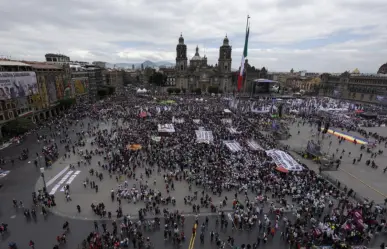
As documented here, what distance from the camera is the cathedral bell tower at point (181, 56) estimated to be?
4003 inches

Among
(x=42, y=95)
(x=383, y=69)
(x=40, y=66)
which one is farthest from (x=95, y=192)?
(x=383, y=69)

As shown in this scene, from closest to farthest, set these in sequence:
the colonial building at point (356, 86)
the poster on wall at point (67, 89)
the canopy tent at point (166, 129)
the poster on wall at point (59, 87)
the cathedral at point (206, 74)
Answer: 1. the canopy tent at point (166, 129)
2. the poster on wall at point (59, 87)
3. the poster on wall at point (67, 89)
4. the colonial building at point (356, 86)
5. the cathedral at point (206, 74)

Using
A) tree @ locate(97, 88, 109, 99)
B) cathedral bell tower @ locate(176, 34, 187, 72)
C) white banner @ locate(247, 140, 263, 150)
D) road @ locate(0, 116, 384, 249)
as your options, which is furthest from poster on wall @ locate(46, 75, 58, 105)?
cathedral bell tower @ locate(176, 34, 187, 72)

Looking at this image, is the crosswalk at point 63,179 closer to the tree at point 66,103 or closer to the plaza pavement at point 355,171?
the plaza pavement at point 355,171

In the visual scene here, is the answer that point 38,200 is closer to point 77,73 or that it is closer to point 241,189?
point 241,189

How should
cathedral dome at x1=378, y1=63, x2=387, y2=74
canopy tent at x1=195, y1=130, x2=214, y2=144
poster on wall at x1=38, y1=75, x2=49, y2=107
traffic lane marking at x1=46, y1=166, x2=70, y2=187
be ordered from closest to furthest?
traffic lane marking at x1=46, y1=166, x2=70, y2=187 < canopy tent at x1=195, y1=130, x2=214, y2=144 < poster on wall at x1=38, y1=75, x2=49, y2=107 < cathedral dome at x1=378, y1=63, x2=387, y2=74

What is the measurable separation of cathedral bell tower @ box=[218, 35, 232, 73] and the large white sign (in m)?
80.2

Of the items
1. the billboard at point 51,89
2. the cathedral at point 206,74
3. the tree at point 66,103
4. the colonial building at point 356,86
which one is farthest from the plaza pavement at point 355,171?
the cathedral at point 206,74

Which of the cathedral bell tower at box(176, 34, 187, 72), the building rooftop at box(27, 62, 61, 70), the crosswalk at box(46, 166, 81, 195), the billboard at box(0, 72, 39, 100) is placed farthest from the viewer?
the cathedral bell tower at box(176, 34, 187, 72)

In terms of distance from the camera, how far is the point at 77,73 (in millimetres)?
64438

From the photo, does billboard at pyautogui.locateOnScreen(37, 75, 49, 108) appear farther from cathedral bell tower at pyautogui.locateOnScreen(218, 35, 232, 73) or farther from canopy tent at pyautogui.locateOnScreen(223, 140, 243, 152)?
cathedral bell tower at pyautogui.locateOnScreen(218, 35, 232, 73)

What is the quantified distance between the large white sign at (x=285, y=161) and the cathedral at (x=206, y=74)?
2960 inches

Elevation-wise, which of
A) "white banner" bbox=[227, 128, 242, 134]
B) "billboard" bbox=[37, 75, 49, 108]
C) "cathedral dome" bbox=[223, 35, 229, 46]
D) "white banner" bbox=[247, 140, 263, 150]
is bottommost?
"white banner" bbox=[247, 140, 263, 150]

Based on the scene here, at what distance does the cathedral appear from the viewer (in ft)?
326
